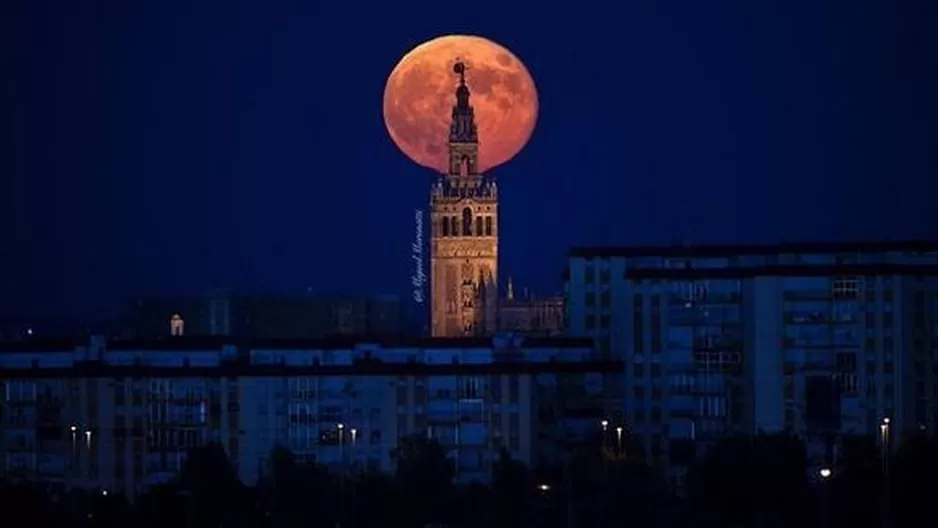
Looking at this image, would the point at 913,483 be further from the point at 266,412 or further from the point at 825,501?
the point at 266,412

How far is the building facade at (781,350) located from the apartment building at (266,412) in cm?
173

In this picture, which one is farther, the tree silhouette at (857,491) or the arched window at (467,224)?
the arched window at (467,224)

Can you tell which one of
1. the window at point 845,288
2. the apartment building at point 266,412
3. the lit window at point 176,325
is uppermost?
the window at point 845,288

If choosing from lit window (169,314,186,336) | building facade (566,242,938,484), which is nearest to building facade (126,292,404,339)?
lit window (169,314,186,336)

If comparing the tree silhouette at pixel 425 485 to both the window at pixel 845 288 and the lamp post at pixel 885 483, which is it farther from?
the window at pixel 845 288

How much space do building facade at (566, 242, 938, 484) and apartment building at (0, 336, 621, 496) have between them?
1.73 meters

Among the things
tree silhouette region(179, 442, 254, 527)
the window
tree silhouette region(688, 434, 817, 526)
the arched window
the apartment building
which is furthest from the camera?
the arched window

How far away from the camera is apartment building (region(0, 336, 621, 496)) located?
94938 mm

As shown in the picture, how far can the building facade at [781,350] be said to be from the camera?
95.2m

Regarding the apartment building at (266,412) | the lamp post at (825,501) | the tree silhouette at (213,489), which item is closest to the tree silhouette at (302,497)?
the tree silhouette at (213,489)

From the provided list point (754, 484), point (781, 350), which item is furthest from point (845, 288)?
point (754, 484)

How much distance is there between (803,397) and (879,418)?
1450 mm

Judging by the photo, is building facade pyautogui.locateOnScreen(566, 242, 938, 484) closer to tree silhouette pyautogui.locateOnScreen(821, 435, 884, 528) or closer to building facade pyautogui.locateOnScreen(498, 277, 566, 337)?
tree silhouette pyautogui.locateOnScreen(821, 435, 884, 528)

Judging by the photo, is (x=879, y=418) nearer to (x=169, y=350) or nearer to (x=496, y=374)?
(x=496, y=374)
